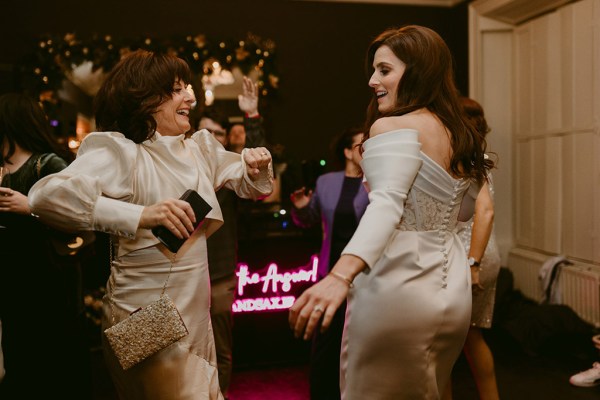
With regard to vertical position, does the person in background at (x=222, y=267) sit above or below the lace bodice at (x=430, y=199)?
below

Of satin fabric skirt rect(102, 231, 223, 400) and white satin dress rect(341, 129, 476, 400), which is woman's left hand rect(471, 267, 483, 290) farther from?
satin fabric skirt rect(102, 231, 223, 400)

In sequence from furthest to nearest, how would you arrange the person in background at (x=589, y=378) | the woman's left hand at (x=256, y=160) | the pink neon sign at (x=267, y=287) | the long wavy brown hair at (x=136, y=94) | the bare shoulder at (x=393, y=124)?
the pink neon sign at (x=267, y=287) → the person in background at (x=589, y=378) → the woman's left hand at (x=256, y=160) → the long wavy brown hair at (x=136, y=94) → the bare shoulder at (x=393, y=124)

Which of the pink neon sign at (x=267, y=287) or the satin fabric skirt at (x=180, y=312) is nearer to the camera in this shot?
the satin fabric skirt at (x=180, y=312)

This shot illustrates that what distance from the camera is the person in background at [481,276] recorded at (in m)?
2.92

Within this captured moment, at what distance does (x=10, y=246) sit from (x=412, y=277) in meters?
1.79

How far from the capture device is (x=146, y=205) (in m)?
1.95

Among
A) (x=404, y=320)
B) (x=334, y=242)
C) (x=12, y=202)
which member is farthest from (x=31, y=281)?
(x=404, y=320)

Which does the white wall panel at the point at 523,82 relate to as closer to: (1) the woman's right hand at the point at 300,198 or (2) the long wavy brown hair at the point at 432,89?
(1) the woman's right hand at the point at 300,198

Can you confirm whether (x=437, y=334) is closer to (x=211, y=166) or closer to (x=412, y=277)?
(x=412, y=277)

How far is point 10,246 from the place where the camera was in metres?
2.63

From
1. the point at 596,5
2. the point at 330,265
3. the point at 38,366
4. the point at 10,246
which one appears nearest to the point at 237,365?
the point at 330,265

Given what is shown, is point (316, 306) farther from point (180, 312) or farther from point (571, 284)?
point (571, 284)

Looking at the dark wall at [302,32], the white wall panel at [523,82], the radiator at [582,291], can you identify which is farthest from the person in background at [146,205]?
the white wall panel at [523,82]

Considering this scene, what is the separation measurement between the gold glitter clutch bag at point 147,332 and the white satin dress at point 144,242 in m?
0.09
